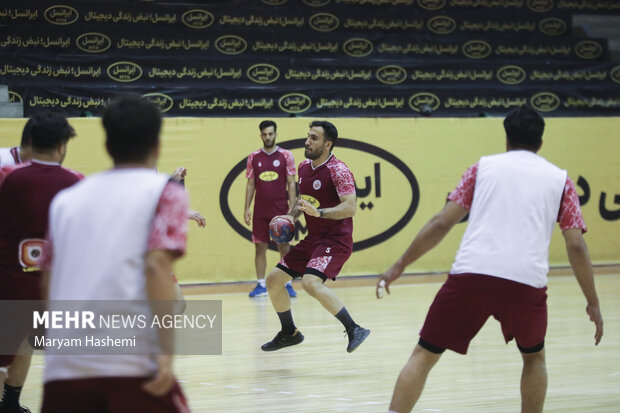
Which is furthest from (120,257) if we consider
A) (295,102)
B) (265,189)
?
(295,102)

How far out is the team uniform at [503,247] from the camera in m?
4.56

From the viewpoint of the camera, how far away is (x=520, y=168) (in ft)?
15.2

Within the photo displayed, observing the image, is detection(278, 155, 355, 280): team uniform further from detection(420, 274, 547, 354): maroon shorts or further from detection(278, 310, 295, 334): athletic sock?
detection(420, 274, 547, 354): maroon shorts

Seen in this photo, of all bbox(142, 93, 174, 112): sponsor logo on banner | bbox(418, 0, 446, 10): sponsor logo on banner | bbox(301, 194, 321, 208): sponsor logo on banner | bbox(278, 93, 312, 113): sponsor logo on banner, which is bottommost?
bbox(301, 194, 321, 208): sponsor logo on banner

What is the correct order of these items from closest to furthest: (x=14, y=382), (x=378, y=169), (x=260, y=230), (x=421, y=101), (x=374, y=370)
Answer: (x=14, y=382)
(x=374, y=370)
(x=260, y=230)
(x=378, y=169)
(x=421, y=101)

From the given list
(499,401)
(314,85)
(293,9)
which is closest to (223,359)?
(499,401)

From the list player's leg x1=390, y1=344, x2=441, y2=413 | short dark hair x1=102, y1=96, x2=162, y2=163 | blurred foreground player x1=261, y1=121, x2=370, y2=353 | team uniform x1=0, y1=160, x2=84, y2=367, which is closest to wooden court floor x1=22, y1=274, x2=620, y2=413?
blurred foreground player x1=261, y1=121, x2=370, y2=353

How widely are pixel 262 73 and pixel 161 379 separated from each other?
16213mm

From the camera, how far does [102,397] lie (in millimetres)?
2900

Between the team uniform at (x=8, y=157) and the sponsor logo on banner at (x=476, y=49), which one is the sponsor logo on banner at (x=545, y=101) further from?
the team uniform at (x=8, y=157)

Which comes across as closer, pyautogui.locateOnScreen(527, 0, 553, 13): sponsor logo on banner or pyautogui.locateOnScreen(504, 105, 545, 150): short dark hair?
pyautogui.locateOnScreen(504, 105, 545, 150): short dark hair

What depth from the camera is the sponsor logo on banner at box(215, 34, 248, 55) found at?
19.4 meters

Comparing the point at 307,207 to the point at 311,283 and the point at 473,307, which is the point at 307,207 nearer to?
the point at 311,283

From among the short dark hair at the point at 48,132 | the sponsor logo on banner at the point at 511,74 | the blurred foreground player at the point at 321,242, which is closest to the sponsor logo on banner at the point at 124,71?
the sponsor logo on banner at the point at 511,74
